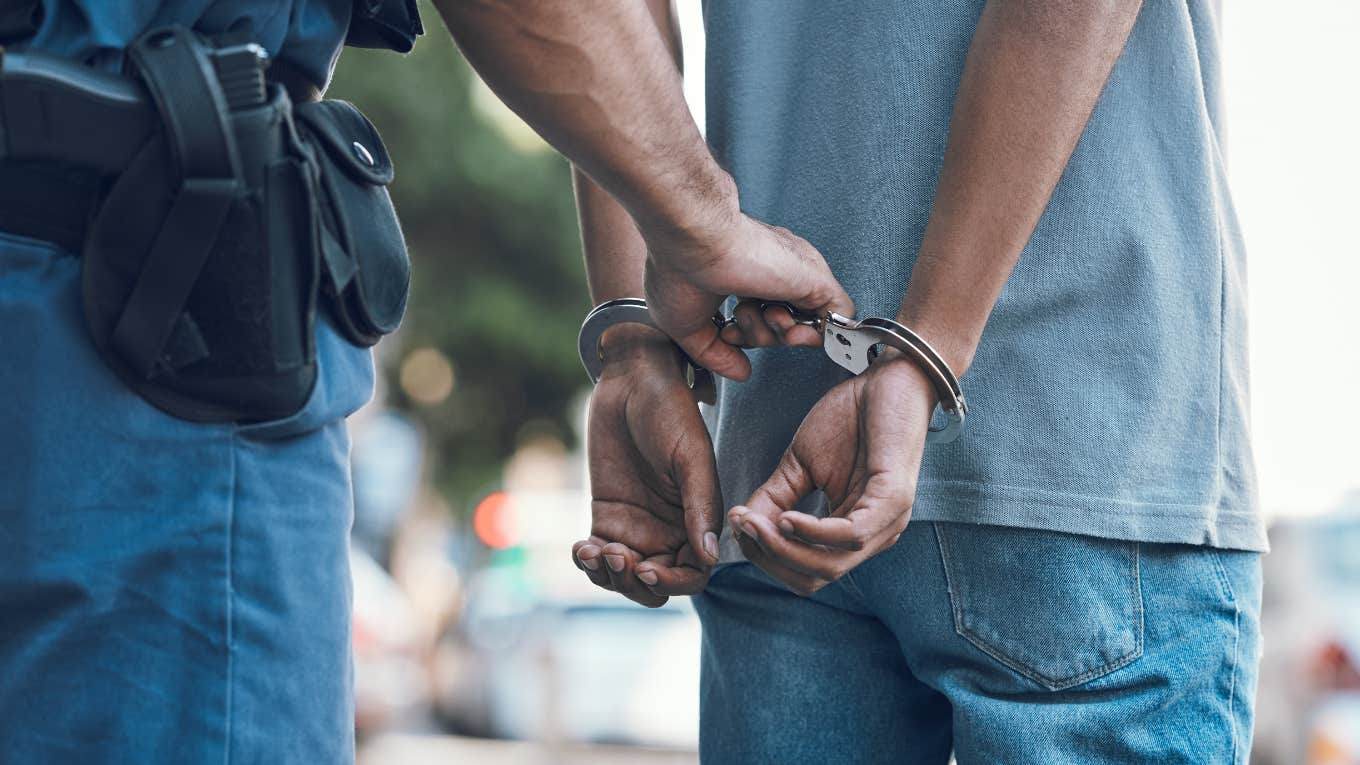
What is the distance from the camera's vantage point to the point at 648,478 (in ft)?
5.53

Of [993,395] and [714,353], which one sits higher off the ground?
[993,395]

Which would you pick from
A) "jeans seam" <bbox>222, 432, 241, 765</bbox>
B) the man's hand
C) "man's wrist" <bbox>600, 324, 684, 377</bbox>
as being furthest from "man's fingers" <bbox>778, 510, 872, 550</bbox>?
"jeans seam" <bbox>222, 432, 241, 765</bbox>

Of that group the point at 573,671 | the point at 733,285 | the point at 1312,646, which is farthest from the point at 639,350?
the point at 573,671

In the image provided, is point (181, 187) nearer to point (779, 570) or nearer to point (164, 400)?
point (164, 400)

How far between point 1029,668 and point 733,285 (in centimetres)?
54

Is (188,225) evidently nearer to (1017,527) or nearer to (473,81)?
(1017,527)

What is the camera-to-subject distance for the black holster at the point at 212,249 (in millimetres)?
1155

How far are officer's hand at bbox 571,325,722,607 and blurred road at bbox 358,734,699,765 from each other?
737 centimetres

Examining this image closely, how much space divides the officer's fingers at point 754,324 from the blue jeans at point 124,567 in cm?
58

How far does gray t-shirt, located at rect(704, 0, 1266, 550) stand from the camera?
1448 mm

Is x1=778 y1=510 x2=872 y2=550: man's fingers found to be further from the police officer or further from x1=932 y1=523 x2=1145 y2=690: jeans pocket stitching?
the police officer

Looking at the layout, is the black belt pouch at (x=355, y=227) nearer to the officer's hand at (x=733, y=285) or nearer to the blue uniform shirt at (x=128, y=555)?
the blue uniform shirt at (x=128, y=555)

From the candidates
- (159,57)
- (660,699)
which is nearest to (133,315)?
(159,57)

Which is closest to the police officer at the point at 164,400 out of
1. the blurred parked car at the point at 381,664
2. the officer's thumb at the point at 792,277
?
the officer's thumb at the point at 792,277
